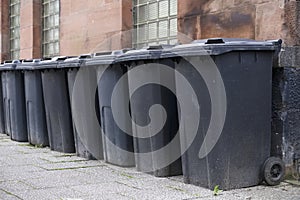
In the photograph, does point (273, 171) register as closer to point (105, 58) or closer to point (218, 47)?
point (218, 47)

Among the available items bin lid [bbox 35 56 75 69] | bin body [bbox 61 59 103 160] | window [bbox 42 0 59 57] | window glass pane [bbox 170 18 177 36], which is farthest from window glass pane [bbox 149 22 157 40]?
window [bbox 42 0 59 57]

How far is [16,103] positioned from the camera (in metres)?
8.18

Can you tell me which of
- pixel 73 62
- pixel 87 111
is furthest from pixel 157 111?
pixel 73 62

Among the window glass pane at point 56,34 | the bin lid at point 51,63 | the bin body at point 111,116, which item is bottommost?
the bin body at point 111,116

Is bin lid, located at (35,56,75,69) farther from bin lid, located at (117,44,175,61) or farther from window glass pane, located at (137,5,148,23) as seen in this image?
window glass pane, located at (137,5,148,23)

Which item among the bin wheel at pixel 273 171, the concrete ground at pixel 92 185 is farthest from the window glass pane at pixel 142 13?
the bin wheel at pixel 273 171

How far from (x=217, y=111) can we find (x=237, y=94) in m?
0.25

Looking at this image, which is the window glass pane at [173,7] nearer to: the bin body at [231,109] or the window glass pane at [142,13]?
the window glass pane at [142,13]

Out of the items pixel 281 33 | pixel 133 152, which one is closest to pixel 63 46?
pixel 133 152

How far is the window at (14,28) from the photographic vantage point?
14.4 m

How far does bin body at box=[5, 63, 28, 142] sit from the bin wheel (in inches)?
174

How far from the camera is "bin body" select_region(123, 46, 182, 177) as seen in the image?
209 inches

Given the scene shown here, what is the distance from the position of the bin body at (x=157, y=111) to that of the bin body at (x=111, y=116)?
42 centimetres

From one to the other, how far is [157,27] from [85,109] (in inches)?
98.6
